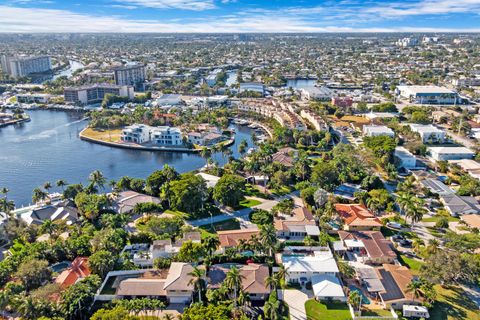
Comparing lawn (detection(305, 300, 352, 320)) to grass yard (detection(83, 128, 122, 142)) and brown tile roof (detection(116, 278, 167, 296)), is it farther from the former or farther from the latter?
grass yard (detection(83, 128, 122, 142))

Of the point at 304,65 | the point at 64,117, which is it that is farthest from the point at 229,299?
the point at 304,65

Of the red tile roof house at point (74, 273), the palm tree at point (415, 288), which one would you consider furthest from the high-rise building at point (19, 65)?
the palm tree at point (415, 288)

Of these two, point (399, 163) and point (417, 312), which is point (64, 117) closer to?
point (399, 163)

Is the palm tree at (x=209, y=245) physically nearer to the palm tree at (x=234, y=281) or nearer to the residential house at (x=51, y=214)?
the palm tree at (x=234, y=281)

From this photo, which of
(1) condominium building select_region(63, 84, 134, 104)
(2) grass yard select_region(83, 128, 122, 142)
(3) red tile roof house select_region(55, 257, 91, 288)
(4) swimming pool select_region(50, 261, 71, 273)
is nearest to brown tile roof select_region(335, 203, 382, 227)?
(3) red tile roof house select_region(55, 257, 91, 288)

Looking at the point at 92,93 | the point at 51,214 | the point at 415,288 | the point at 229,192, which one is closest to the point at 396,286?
the point at 415,288

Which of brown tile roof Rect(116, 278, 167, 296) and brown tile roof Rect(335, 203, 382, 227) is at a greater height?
brown tile roof Rect(335, 203, 382, 227)

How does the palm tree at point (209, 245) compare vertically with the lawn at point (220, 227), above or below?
above
